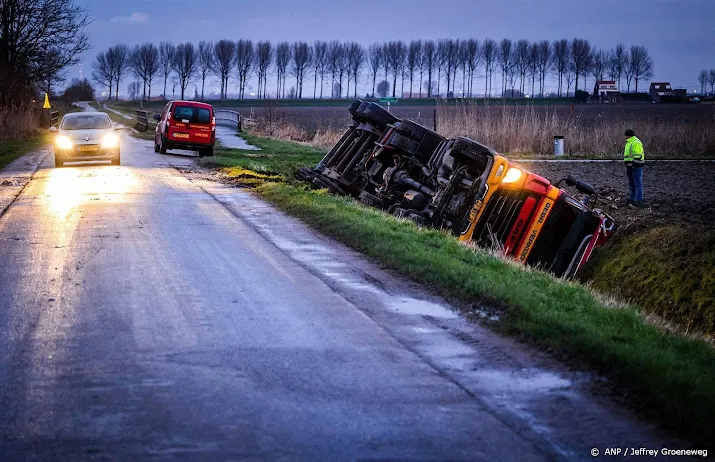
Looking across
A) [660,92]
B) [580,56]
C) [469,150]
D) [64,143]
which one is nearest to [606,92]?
[660,92]

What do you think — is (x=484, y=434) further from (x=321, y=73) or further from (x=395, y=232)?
(x=321, y=73)

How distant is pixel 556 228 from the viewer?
1461cm

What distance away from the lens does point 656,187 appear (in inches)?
1008

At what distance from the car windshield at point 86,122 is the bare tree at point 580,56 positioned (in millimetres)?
148502

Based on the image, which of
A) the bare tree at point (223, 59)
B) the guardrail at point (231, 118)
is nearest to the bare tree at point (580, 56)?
the bare tree at point (223, 59)

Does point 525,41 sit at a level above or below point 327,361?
above

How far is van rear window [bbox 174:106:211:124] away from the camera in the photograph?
33.2 metres

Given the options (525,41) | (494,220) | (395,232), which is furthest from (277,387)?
(525,41)

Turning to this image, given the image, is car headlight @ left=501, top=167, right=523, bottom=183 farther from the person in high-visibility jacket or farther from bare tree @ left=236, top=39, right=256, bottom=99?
bare tree @ left=236, top=39, right=256, bottom=99

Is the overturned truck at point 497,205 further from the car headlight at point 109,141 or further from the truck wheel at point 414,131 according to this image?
the car headlight at point 109,141

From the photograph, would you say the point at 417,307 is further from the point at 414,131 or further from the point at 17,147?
the point at 17,147

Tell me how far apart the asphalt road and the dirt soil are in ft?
33.5

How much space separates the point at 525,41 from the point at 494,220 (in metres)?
168

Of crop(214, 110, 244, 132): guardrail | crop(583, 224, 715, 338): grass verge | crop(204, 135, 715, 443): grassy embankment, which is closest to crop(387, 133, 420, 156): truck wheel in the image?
crop(204, 135, 715, 443): grassy embankment
